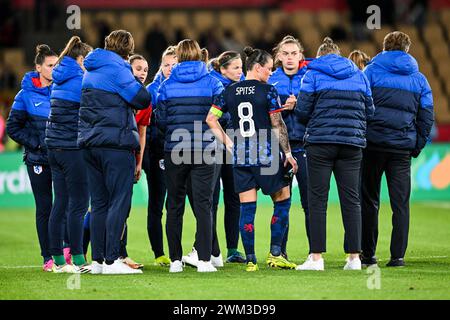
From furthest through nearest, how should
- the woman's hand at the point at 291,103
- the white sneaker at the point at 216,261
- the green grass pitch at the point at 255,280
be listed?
1. the white sneaker at the point at 216,261
2. the woman's hand at the point at 291,103
3. the green grass pitch at the point at 255,280

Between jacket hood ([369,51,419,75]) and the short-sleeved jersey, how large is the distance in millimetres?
1165

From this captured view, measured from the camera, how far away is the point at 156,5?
25109mm

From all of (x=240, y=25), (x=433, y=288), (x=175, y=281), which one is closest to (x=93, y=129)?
(x=175, y=281)

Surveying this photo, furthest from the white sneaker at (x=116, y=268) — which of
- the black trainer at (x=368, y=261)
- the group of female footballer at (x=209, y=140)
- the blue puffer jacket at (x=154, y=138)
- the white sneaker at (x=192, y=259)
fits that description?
the black trainer at (x=368, y=261)

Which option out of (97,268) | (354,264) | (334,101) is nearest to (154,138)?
(97,268)

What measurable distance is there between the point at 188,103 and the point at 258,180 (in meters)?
1.00

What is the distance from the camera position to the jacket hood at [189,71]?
9.69 metres

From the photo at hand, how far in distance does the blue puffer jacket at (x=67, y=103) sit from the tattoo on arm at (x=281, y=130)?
1.85 meters

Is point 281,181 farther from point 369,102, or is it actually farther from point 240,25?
point 240,25

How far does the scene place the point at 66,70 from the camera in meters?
9.84

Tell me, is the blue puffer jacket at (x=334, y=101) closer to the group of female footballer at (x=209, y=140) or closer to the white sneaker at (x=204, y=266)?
the group of female footballer at (x=209, y=140)

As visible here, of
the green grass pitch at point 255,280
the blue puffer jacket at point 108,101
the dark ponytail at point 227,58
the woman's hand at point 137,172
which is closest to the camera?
the green grass pitch at point 255,280

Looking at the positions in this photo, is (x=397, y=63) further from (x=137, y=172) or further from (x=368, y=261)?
(x=137, y=172)

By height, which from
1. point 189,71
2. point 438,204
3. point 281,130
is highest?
point 189,71
